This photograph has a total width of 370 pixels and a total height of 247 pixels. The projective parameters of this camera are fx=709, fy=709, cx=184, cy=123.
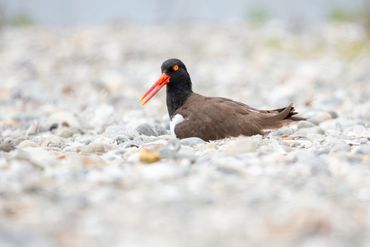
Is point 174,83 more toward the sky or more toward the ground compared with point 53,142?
more toward the sky

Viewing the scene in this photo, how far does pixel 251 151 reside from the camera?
441cm

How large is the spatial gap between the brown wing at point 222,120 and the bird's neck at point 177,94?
384mm

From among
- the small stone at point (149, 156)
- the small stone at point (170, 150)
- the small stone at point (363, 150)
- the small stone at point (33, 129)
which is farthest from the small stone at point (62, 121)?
the small stone at point (363, 150)

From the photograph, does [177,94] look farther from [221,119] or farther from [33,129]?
[33,129]

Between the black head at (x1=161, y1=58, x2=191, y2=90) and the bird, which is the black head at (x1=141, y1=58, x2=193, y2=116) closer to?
the black head at (x1=161, y1=58, x2=191, y2=90)

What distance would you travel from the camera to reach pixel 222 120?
5645 millimetres

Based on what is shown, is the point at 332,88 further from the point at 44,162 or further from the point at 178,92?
the point at 44,162

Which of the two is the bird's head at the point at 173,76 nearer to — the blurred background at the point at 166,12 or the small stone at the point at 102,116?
the small stone at the point at 102,116

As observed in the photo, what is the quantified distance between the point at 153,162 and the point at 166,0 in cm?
1494

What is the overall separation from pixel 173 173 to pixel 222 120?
2.01m

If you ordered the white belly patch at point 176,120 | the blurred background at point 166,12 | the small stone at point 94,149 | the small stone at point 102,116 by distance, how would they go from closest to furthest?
1. the small stone at point 94,149
2. the white belly patch at point 176,120
3. the small stone at point 102,116
4. the blurred background at point 166,12

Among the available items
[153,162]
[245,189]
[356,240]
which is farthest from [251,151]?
[356,240]

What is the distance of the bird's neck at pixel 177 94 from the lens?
20.6 feet

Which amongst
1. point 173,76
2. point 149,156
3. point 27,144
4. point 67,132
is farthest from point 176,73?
point 149,156
